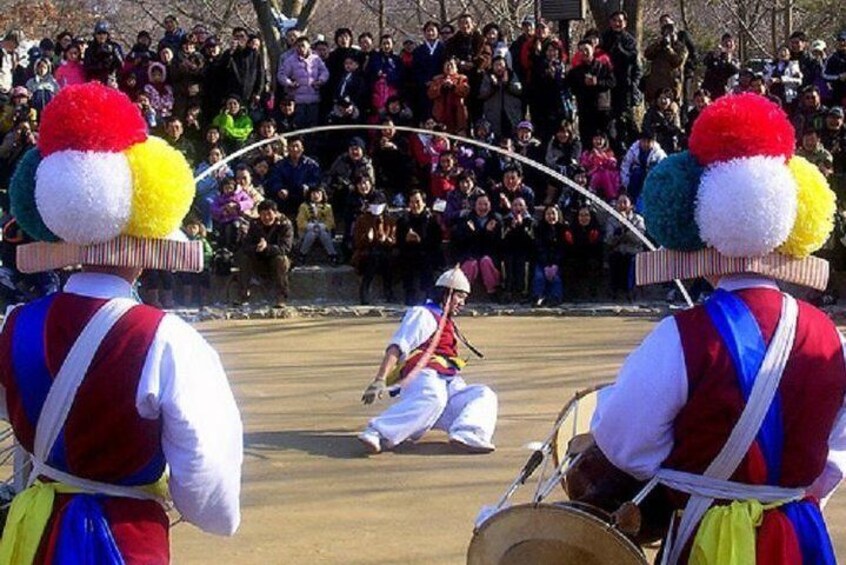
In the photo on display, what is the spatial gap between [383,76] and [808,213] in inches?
568

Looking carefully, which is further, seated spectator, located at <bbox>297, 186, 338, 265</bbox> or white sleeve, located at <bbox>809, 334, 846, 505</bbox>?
seated spectator, located at <bbox>297, 186, 338, 265</bbox>

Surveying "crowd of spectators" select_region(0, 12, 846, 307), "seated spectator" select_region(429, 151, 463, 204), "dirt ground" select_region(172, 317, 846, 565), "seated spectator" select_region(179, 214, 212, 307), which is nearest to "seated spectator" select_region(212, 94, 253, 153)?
"crowd of spectators" select_region(0, 12, 846, 307)

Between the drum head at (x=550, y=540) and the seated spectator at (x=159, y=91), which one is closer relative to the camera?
the drum head at (x=550, y=540)

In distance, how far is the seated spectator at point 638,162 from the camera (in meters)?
16.6

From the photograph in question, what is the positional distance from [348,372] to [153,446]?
25.8 ft

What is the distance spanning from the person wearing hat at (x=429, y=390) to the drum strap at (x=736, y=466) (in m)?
4.85

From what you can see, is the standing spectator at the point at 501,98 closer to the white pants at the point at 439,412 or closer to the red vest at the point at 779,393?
the white pants at the point at 439,412

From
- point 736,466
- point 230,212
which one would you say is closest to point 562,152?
point 230,212

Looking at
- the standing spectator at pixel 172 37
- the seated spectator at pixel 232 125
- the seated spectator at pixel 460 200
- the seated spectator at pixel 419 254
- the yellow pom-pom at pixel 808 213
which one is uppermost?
the standing spectator at pixel 172 37

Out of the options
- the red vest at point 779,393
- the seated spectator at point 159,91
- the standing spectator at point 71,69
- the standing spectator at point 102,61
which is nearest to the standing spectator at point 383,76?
the seated spectator at point 159,91

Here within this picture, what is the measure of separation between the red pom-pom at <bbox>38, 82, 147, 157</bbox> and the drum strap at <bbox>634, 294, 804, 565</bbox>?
61.5 inches

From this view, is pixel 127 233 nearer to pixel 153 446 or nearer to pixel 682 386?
pixel 153 446

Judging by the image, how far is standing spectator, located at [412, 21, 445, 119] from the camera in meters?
18.1

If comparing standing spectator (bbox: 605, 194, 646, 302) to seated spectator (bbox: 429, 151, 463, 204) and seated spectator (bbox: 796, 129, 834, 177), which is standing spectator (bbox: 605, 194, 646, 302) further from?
seated spectator (bbox: 429, 151, 463, 204)
